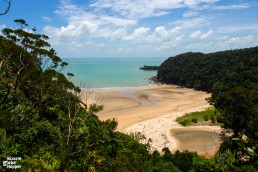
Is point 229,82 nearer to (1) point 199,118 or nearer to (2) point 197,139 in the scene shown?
(1) point 199,118

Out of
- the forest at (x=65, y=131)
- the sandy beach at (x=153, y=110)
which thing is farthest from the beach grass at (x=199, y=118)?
the forest at (x=65, y=131)

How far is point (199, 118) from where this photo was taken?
47.9 metres

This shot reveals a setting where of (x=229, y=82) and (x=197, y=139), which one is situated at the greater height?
(x=229, y=82)

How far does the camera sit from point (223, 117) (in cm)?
2958

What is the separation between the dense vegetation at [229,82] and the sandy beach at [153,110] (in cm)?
640

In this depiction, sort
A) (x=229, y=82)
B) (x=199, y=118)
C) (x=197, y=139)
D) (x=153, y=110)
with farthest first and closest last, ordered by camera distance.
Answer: (x=229, y=82) < (x=153, y=110) < (x=199, y=118) < (x=197, y=139)

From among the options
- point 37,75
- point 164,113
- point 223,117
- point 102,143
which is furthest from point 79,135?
point 164,113

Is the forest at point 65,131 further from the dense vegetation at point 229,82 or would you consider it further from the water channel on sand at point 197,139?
the water channel on sand at point 197,139

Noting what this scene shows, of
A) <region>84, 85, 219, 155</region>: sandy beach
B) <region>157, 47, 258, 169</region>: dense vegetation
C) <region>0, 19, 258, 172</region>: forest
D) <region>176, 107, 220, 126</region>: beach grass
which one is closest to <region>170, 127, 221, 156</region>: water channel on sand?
<region>84, 85, 219, 155</region>: sandy beach

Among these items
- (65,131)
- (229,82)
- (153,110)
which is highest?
(65,131)

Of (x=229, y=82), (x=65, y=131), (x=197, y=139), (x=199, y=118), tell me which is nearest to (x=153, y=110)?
(x=199, y=118)

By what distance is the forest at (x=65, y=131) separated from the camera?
42.5ft

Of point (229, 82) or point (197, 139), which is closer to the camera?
point (197, 139)

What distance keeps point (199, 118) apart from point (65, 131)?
3420 cm
